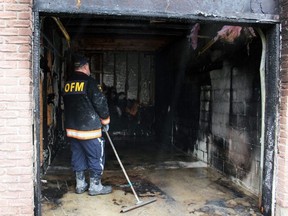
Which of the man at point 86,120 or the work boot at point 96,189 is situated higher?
the man at point 86,120

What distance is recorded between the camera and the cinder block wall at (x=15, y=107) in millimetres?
3102

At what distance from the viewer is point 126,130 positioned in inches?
433

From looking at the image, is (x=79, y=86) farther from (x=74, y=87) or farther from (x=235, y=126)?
(x=235, y=126)

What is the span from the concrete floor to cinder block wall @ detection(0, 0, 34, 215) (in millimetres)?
940

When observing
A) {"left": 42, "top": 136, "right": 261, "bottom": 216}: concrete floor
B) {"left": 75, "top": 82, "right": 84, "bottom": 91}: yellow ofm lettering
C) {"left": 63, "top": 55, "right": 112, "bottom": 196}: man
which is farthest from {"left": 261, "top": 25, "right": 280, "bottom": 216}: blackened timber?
{"left": 75, "top": 82, "right": 84, "bottom": 91}: yellow ofm lettering

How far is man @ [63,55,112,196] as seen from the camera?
4598mm

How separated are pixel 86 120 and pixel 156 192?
5.11 feet

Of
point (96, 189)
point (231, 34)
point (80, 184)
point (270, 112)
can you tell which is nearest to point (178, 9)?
point (270, 112)

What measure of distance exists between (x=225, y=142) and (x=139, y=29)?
10.1 feet

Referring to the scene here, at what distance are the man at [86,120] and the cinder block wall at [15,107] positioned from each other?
4.77 feet

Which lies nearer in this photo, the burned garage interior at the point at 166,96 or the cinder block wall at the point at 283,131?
the cinder block wall at the point at 283,131

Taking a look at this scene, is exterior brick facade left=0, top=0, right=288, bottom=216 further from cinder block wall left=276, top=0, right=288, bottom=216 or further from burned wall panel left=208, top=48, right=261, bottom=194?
burned wall panel left=208, top=48, right=261, bottom=194

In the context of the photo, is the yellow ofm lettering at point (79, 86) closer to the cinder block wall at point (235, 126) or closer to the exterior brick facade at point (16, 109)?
the exterior brick facade at point (16, 109)

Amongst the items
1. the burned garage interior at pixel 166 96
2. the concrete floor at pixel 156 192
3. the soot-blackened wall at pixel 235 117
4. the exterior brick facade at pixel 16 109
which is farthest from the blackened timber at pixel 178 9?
the concrete floor at pixel 156 192
